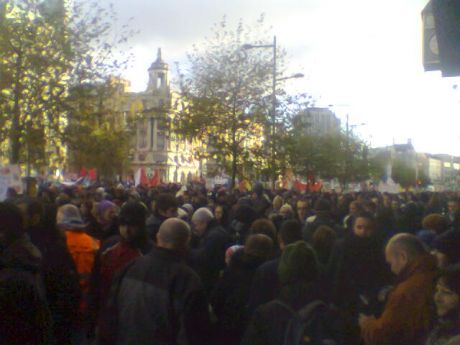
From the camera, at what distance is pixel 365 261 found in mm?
7117

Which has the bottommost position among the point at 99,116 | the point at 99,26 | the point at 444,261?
the point at 444,261

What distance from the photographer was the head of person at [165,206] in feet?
27.2

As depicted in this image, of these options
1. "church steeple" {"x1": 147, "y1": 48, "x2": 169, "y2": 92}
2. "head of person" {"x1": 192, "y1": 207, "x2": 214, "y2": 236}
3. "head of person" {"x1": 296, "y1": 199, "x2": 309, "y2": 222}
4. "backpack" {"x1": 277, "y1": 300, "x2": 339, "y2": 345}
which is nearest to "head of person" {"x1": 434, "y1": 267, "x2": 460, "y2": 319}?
"backpack" {"x1": 277, "y1": 300, "x2": 339, "y2": 345}

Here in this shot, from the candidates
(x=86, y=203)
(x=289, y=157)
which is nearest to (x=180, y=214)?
(x=86, y=203)

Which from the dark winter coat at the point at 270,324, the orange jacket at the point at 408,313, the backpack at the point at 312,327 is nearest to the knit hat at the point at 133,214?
the dark winter coat at the point at 270,324

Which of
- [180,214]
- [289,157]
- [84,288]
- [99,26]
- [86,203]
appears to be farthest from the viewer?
[289,157]

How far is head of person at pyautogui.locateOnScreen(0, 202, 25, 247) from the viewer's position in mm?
4599

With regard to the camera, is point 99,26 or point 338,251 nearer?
point 338,251

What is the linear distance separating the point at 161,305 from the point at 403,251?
64.9 inches

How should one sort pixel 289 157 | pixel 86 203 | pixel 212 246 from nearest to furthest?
pixel 212 246 → pixel 86 203 → pixel 289 157

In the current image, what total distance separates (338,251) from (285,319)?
8.74ft

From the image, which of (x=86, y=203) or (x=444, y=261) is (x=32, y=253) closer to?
(x=444, y=261)

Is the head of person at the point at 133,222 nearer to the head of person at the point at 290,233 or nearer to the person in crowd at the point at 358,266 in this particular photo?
the head of person at the point at 290,233

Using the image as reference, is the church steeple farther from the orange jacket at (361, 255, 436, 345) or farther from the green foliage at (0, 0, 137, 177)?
the orange jacket at (361, 255, 436, 345)
